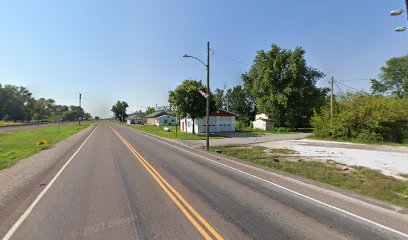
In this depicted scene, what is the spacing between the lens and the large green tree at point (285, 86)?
187 ft

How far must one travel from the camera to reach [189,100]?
140 ft

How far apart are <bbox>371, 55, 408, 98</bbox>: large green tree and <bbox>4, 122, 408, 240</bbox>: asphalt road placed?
70572 mm

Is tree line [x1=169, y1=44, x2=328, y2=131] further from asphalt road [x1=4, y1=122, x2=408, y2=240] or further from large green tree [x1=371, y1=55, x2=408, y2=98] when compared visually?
asphalt road [x1=4, y1=122, x2=408, y2=240]

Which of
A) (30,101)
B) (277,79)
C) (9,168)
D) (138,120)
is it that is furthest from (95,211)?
(30,101)

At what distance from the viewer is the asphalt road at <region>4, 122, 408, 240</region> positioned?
5.93m

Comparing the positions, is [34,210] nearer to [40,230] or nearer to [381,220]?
[40,230]

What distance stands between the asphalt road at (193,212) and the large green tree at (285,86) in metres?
48.1

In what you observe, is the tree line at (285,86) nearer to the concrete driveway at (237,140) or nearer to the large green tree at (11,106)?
the concrete driveway at (237,140)

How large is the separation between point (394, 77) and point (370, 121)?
47142 millimetres

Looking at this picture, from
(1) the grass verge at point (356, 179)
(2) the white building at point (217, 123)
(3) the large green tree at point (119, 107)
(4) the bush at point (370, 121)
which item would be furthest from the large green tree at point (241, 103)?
(3) the large green tree at point (119, 107)

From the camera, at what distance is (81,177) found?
1178cm

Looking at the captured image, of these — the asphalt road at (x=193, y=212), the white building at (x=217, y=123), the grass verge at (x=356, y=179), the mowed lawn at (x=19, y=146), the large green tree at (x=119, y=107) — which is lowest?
the grass verge at (x=356, y=179)

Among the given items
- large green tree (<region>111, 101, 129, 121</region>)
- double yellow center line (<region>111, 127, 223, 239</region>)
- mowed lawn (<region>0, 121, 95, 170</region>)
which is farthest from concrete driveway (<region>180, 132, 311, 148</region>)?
large green tree (<region>111, 101, 129, 121</region>)

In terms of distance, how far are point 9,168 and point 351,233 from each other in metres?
15.4
